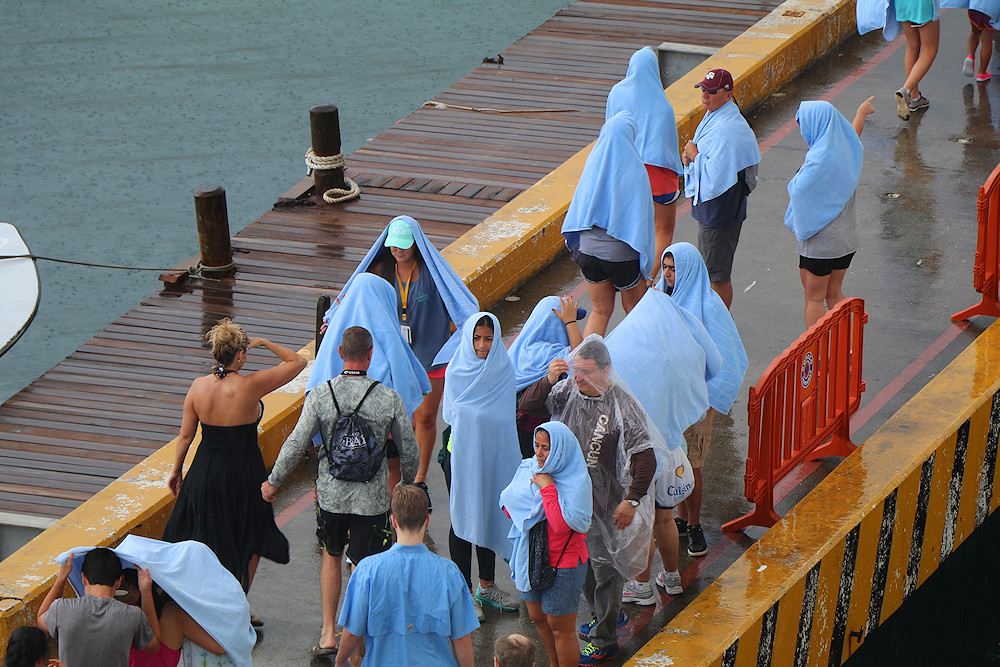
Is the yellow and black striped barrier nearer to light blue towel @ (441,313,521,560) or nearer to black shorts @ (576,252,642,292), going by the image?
light blue towel @ (441,313,521,560)

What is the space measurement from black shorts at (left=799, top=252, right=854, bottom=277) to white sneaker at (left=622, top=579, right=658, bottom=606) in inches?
110

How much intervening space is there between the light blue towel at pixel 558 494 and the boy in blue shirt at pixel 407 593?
1.69ft

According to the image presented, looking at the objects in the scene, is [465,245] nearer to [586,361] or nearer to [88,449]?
[88,449]

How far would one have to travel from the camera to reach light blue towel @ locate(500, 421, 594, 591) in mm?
6262

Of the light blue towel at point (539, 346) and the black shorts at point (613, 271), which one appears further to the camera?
the black shorts at point (613, 271)

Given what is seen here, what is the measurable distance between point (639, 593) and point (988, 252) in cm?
393

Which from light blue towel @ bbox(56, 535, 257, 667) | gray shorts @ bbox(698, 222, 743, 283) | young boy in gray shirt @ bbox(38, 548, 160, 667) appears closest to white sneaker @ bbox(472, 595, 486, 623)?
light blue towel @ bbox(56, 535, 257, 667)

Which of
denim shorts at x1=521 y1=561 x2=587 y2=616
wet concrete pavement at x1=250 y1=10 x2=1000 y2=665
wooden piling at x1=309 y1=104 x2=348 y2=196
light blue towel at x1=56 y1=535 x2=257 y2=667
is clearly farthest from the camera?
wooden piling at x1=309 y1=104 x2=348 y2=196

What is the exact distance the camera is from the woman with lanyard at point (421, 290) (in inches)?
319

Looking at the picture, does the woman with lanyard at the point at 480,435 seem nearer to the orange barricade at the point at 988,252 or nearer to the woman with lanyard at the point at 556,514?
the woman with lanyard at the point at 556,514

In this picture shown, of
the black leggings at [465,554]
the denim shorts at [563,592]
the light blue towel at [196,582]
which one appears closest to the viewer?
the light blue towel at [196,582]

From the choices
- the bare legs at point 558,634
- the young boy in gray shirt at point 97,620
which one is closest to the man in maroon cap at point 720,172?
the bare legs at point 558,634

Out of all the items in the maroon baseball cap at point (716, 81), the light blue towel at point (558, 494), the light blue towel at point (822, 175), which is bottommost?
the light blue towel at point (558, 494)

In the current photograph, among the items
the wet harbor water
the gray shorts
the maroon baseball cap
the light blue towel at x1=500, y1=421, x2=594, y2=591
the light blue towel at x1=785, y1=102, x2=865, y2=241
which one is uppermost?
the maroon baseball cap
